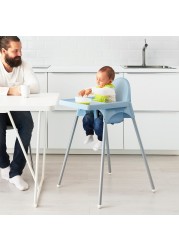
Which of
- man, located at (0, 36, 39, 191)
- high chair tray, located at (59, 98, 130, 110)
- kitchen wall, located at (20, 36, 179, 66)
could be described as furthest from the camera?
kitchen wall, located at (20, 36, 179, 66)

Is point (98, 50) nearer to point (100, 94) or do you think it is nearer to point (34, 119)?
point (34, 119)

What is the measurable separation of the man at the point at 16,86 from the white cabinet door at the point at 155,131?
1.24 meters

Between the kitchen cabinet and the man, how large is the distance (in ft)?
Result: 3.78

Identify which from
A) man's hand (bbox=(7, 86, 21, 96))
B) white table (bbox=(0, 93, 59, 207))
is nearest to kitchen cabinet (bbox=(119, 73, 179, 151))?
white table (bbox=(0, 93, 59, 207))

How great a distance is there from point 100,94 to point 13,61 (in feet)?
2.52

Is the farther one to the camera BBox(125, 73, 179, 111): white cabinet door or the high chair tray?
BBox(125, 73, 179, 111): white cabinet door

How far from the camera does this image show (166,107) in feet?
14.8

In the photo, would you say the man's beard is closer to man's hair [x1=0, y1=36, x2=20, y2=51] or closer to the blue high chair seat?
man's hair [x1=0, y1=36, x2=20, y2=51]

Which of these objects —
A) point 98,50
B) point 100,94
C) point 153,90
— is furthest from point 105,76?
point 98,50

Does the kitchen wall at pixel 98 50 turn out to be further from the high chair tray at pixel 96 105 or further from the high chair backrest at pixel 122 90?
the high chair tray at pixel 96 105

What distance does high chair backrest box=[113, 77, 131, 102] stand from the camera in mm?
3402

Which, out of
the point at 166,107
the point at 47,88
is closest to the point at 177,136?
the point at 166,107

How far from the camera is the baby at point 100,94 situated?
3.28m

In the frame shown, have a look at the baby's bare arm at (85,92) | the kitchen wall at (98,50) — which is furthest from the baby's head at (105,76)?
the kitchen wall at (98,50)
